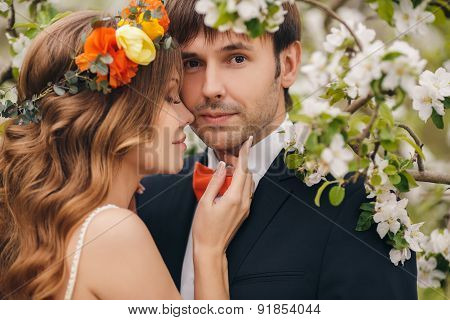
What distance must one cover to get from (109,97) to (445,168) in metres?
2.36

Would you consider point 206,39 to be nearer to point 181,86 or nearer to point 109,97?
point 181,86

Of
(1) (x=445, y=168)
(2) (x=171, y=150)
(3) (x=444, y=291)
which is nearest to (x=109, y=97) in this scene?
(2) (x=171, y=150)

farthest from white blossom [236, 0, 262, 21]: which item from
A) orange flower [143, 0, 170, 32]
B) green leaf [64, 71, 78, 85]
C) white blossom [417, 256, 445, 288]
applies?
white blossom [417, 256, 445, 288]

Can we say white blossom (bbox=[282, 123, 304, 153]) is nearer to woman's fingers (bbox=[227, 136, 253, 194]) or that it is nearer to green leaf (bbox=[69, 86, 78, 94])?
woman's fingers (bbox=[227, 136, 253, 194])

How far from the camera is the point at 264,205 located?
97.4 inches

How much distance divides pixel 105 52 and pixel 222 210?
723 millimetres

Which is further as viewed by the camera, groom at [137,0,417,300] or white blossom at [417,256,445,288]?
white blossom at [417,256,445,288]

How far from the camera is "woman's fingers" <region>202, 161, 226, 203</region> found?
2.50 meters

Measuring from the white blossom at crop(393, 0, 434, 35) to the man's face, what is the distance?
766 millimetres

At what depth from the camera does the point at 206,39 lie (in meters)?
2.52

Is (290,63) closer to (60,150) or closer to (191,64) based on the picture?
(191,64)
